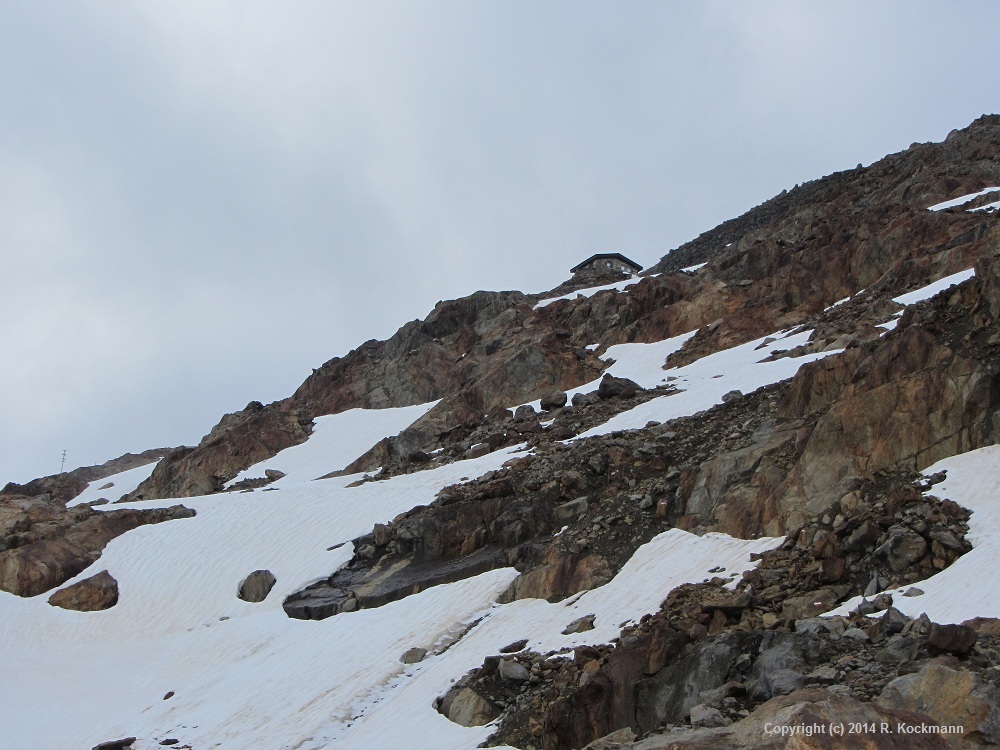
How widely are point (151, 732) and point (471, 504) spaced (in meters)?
10.4

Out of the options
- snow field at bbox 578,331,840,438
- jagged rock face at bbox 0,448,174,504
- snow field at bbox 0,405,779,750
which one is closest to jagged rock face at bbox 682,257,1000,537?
snow field at bbox 0,405,779,750

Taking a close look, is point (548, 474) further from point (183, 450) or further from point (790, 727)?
point (183, 450)

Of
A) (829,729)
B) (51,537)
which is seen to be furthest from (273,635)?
(829,729)

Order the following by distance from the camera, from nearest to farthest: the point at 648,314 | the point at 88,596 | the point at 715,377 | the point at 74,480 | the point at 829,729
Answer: the point at 829,729
the point at 88,596
the point at 715,377
the point at 648,314
the point at 74,480

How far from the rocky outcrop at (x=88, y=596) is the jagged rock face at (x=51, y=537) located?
3.61ft

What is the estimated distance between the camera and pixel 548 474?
84.0ft

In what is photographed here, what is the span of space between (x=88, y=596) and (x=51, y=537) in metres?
4.30

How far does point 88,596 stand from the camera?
27.1 m

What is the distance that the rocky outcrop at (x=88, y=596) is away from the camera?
26.9 meters

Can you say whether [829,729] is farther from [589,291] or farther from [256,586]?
[589,291]

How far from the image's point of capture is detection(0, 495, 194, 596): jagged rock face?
28.1 meters

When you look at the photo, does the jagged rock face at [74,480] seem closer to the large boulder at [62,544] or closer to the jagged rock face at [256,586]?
the large boulder at [62,544]

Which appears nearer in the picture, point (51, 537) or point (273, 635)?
point (273, 635)

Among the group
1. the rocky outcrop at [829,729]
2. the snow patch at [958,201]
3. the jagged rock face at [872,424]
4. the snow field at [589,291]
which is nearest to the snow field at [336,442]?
the snow field at [589,291]
